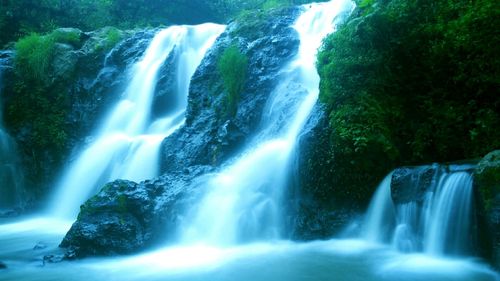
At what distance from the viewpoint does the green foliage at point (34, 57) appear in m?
14.4

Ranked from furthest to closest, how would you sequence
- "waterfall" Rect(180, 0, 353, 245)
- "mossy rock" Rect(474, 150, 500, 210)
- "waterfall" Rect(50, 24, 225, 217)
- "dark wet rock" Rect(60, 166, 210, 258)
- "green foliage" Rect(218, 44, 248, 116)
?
1. "waterfall" Rect(50, 24, 225, 217)
2. "green foliage" Rect(218, 44, 248, 116)
3. "waterfall" Rect(180, 0, 353, 245)
4. "dark wet rock" Rect(60, 166, 210, 258)
5. "mossy rock" Rect(474, 150, 500, 210)

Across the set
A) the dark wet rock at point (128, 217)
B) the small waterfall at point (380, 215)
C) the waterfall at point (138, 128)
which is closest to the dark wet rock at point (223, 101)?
the waterfall at point (138, 128)

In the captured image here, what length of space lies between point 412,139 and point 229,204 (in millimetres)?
3487

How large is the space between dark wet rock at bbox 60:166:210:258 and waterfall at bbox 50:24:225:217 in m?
2.62

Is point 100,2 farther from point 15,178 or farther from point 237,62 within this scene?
point 237,62

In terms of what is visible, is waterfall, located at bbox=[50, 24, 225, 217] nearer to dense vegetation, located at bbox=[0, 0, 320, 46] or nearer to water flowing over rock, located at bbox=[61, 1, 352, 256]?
water flowing over rock, located at bbox=[61, 1, 352, 256]

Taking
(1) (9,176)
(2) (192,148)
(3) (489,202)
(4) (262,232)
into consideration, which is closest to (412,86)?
(3) (489,202)

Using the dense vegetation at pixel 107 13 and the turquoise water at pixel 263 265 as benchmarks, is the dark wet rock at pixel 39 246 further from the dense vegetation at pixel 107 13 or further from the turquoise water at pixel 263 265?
the dense vegetation at pixel 107 13

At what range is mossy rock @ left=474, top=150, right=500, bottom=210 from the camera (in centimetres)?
543

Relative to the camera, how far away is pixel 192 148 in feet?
35.8

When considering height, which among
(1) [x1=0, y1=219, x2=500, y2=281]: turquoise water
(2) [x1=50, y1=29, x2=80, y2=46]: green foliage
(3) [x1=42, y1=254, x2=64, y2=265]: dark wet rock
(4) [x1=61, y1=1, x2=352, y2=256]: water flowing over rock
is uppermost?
(2) [x1=50, y1=29, x2=80, y2=46]: green foliage

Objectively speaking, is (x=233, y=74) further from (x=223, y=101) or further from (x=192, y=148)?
(x=192, y=148)

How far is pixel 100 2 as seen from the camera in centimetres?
2227

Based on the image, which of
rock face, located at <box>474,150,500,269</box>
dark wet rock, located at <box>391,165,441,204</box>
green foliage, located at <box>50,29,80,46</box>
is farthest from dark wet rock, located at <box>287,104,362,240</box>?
green foliage, located at <box>50,29,80,46</box>
